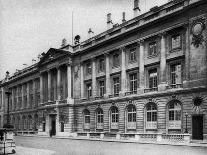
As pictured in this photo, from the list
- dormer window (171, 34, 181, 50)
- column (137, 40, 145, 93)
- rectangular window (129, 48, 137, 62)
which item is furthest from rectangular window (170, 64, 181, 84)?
rectangular window (129, 48, 137, 62)

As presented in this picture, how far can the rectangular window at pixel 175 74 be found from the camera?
30.5 m

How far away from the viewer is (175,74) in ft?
101

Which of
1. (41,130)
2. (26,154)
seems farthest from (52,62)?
(26,154)

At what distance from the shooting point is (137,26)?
3475cm

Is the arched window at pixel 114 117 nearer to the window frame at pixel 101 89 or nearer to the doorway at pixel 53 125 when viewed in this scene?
the window frame at pixel 101 89

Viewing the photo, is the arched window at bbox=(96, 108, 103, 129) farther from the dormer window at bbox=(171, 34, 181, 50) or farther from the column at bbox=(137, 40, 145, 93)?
the dormer window at bbox=(171, 34, 181, 50)

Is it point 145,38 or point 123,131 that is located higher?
point 145,38

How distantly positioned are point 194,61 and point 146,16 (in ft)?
28.6

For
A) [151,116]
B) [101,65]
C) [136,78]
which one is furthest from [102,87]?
[151,116]

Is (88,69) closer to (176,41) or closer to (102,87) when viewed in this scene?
(102,87)

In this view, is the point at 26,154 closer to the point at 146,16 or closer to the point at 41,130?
the point at 146,16

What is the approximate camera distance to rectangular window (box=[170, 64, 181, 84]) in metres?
30.5

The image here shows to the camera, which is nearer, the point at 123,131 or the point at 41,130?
the point at 123,131

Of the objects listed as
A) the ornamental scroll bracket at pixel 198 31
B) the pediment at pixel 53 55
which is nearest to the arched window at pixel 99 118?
the pediment at pixel 53 55
